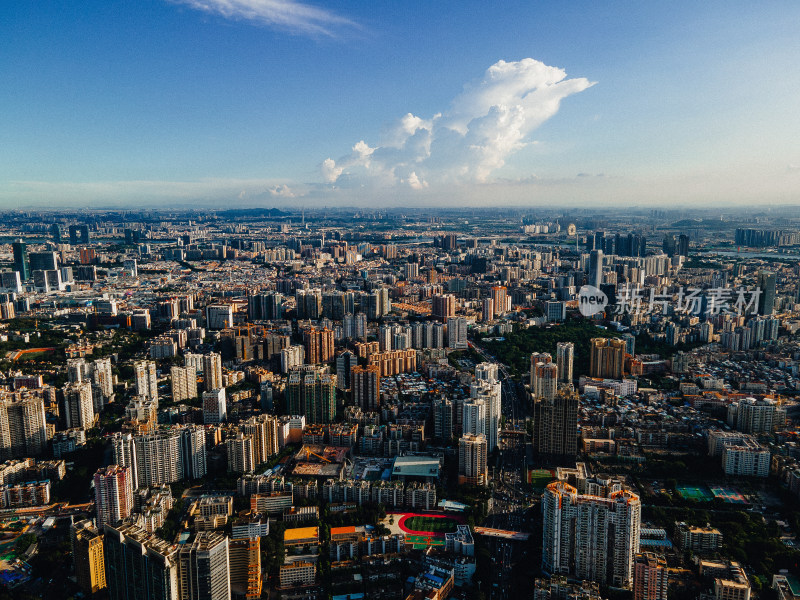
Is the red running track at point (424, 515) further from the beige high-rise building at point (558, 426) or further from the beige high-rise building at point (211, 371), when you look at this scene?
the beige high-rise building at point (211, 371)

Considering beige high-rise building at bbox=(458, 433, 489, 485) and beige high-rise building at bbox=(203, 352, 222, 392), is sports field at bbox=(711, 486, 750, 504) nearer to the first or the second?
beige high-rise building at bbox=(458, 433, 489, 485)

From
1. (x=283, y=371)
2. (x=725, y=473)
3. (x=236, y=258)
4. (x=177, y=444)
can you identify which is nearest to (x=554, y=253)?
(x=236, y=258)

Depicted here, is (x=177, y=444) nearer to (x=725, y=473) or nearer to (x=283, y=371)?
(x=283, y=371)

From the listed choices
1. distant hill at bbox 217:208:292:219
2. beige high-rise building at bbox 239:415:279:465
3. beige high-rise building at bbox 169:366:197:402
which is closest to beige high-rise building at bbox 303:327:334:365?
beige high-rise building at bbox 169:366:197:402

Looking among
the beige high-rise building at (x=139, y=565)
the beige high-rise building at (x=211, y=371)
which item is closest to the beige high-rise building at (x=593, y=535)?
the beige high-rise building at (x=139, y=565)

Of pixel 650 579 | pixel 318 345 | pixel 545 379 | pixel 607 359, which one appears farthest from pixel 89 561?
pixel 607 359

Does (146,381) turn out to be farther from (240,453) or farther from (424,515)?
(424,515)
